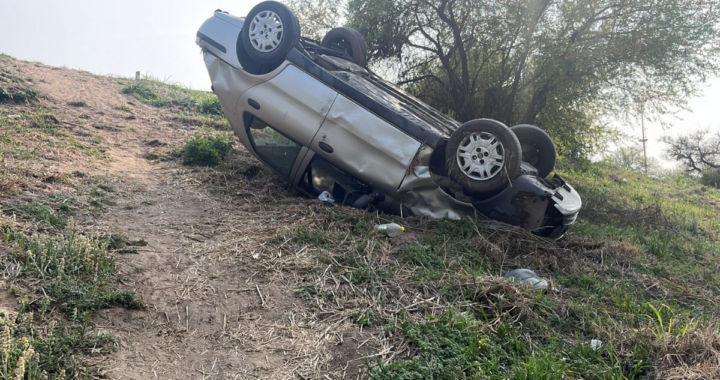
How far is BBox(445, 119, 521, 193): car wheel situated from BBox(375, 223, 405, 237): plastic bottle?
76 centimetres

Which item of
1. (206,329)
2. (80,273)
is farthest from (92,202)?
(206,329)

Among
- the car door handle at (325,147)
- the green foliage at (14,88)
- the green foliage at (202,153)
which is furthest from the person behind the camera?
the green foliage at (14,88)

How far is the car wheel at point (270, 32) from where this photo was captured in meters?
5.46

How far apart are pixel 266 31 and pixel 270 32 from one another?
48 mm

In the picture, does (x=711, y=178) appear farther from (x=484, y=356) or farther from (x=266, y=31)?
Result: (x=484, y=356)

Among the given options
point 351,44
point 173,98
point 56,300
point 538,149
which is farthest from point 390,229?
point 173,98

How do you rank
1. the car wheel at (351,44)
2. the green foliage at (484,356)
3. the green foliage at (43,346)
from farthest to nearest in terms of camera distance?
1. the car wheel at (351,44)
2. the green foliage at (484,356)
3. the green foliage at (43,346)

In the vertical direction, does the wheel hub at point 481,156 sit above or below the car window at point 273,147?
above

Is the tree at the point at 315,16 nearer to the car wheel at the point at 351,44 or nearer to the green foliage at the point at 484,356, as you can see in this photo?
the car wheel at the point at 351,44

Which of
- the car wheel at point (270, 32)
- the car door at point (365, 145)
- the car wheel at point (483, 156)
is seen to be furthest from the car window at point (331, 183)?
the car wheel at point (270, 32)

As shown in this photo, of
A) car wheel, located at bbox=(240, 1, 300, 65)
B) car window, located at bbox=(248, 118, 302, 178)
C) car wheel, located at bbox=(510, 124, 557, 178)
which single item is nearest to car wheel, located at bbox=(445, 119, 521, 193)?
car wheel, located at bbox=(510, 124, 557, 178)

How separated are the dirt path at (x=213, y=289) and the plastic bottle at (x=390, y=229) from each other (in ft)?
2.57

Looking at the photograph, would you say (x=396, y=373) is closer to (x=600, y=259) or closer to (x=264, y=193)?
(x=600, y=259)

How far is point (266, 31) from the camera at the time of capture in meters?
5.56
